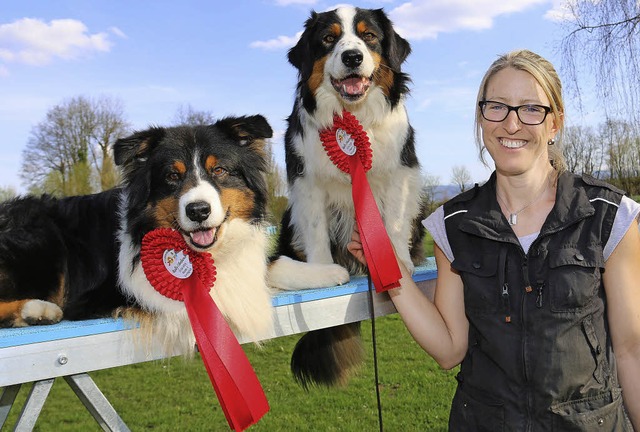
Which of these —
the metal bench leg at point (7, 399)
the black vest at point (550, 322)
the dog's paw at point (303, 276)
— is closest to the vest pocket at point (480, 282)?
the black vest at point (550, 322)

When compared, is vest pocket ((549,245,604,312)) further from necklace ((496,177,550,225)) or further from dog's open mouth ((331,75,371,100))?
dog's open mouth ((331,75,371,100))

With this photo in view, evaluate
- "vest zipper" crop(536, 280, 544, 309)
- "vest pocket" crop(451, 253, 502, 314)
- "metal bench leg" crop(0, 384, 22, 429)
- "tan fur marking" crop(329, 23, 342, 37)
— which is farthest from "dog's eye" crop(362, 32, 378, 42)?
"metal bench leg" crop(0, 384, 22, 429)

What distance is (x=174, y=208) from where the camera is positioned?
2.44 m

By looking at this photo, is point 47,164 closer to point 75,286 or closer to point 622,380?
point 75,286

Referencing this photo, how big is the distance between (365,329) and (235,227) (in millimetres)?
7928

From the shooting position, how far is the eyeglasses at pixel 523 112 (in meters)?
2.27

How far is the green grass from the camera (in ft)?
19.3

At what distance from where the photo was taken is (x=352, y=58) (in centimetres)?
298

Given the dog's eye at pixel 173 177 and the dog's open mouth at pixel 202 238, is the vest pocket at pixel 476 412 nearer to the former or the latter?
the dog's open mouth at pixel 202 238

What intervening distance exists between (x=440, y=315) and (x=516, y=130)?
0.90 metres

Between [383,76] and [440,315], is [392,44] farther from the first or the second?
[440,315]

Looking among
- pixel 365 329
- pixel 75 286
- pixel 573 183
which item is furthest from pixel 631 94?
pixel 75 286

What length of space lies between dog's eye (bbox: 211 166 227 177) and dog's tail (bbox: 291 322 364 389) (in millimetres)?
1432

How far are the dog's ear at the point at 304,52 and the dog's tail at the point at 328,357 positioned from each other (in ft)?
5.37
